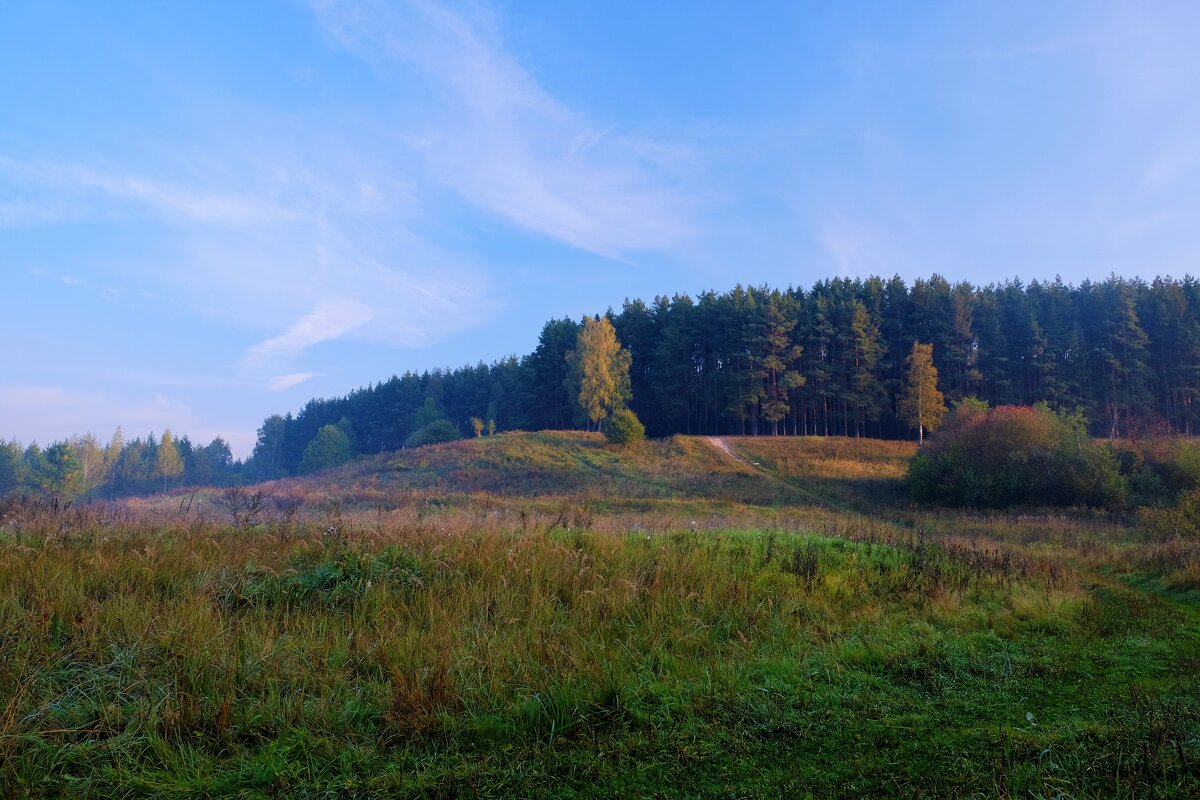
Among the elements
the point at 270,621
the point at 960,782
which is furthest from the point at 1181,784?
the point at 270,621

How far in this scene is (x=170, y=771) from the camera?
310cm

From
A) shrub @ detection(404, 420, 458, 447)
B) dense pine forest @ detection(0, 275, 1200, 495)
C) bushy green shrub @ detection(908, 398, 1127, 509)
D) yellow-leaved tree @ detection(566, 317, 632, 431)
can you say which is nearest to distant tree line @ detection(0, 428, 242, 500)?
dense pine forest @ detection(0, 275, 1200, 495)

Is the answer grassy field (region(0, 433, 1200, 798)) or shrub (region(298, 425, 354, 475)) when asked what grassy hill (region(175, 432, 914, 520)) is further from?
shrub (region(298, 425, 354, 475))

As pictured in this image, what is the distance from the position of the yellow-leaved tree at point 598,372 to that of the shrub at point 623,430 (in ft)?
33.2

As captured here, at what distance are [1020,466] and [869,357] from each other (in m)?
29.2

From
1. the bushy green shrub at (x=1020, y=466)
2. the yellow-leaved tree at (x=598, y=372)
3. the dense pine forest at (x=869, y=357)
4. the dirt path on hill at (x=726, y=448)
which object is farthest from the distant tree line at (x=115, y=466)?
the bushy green shrub at (x=1020, y=466)

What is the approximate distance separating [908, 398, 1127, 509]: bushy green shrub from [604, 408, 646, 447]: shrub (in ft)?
73.2

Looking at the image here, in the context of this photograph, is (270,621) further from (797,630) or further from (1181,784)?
(1181,784)

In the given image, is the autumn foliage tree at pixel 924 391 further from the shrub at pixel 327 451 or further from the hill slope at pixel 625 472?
the shrub at pixel 327 451

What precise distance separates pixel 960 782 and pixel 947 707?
1323 mm

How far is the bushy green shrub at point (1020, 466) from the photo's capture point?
2895cm

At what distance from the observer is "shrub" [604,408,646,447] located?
50062 mm

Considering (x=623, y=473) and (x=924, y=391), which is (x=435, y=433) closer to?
(x=623, y=473)

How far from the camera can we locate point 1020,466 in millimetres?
30469
